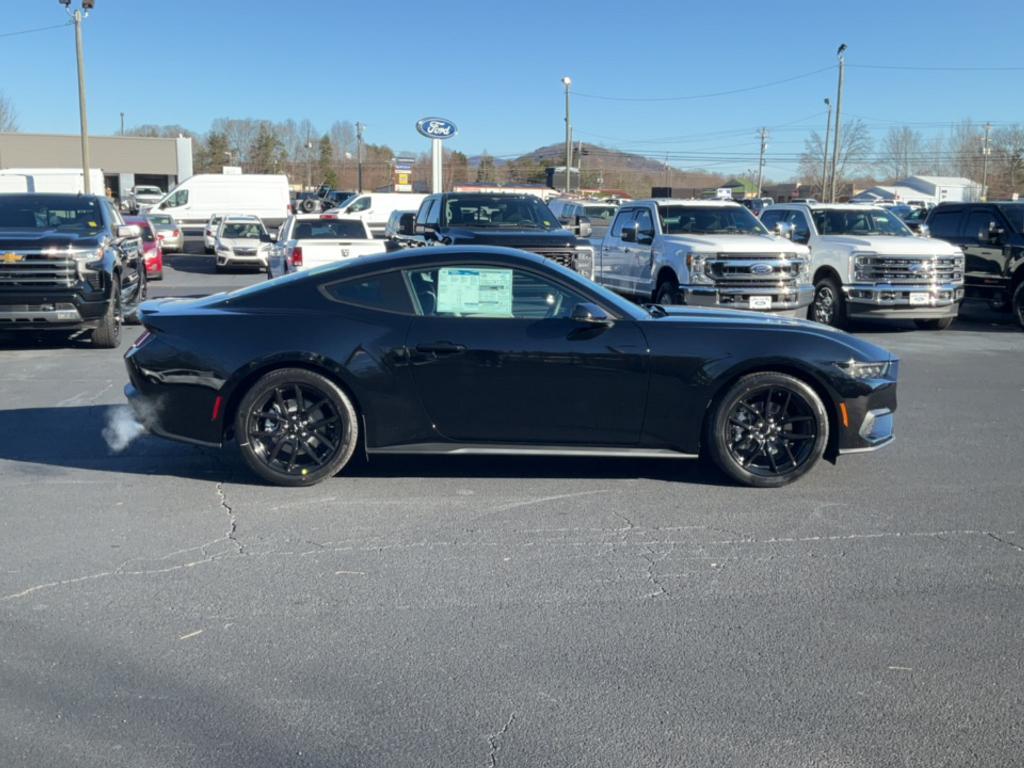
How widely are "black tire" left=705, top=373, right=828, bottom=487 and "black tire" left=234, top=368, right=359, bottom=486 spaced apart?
7.60ft

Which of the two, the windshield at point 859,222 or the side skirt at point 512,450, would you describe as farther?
the windshield at point 859,222

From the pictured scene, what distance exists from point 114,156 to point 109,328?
64.9m

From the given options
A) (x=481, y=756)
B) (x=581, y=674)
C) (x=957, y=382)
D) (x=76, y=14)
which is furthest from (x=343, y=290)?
(x=76, y=14)

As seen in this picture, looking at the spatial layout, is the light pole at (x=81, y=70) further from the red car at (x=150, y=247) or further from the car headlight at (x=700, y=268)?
the car headlight at (x=700, y=268)

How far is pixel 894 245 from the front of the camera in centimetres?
1502

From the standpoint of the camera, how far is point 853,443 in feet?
20.8

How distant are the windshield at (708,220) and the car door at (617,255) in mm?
772

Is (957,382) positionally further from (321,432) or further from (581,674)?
(581,674)

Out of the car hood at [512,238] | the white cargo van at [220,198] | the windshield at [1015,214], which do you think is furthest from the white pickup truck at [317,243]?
the white cargo van at [220,198]

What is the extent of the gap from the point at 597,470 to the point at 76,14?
31.7m

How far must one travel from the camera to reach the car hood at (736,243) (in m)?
A: 13.6

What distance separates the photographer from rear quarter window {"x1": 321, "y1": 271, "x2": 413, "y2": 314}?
631 centimetres

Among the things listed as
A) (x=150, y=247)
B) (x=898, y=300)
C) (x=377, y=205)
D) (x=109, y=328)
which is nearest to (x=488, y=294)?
(x=109, y=328)

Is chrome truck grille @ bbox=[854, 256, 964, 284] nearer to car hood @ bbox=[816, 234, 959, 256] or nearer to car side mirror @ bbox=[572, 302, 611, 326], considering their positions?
car hood @ bbox=[816, 234, 959, 256]
